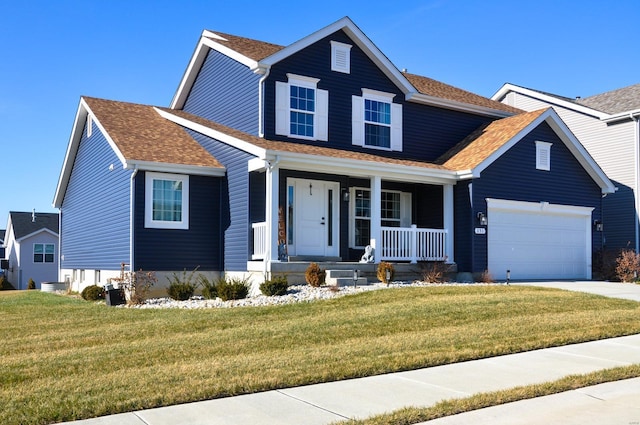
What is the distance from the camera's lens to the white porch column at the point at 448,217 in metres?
19.2

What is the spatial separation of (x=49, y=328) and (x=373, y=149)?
1161 centimetres

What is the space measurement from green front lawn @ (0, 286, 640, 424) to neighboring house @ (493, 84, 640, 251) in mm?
11323

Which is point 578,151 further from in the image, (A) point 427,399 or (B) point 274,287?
(A) point 427,399

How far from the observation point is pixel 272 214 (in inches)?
629

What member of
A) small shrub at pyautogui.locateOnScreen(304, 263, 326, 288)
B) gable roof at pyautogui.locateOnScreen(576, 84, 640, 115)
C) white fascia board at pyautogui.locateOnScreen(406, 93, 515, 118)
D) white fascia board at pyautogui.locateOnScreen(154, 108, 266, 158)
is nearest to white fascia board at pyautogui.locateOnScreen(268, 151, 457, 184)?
white fascia board at pyautogui.locateOnScreen(154, 108, 266, 158)

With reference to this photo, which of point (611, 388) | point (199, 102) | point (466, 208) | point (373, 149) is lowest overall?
point (611, 388)

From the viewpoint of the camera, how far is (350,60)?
794 inches

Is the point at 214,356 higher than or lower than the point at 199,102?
lower

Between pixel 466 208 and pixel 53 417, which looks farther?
pixel 466 208

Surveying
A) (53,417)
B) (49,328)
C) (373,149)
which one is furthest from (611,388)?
(373,149)

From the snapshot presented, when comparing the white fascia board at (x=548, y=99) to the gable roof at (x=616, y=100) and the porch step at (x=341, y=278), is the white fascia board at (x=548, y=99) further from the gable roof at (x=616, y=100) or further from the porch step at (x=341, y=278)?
the porch step at (x=341, y=278)

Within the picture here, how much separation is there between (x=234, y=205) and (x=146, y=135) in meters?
3.72

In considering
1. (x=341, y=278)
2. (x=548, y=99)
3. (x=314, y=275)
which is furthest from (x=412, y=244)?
(x=548, y=99)

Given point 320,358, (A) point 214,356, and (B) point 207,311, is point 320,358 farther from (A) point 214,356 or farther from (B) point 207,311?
(B) point 207,311
